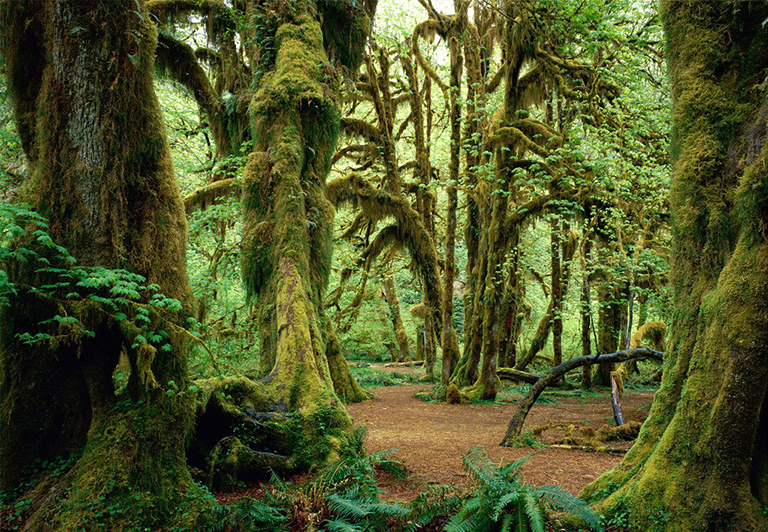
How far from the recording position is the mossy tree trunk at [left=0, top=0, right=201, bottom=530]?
368 cm

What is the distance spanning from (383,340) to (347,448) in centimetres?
2319

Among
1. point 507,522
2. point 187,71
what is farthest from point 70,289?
point 187,71

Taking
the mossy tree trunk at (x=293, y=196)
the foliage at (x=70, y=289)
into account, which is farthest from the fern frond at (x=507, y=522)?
the mossy tree trunk at (x=293, y=196)

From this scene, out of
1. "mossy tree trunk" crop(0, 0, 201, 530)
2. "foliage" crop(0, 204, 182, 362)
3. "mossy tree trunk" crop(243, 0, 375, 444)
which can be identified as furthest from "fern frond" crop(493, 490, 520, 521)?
"mossy tree trunk" crop(243, 0, 375, 444)

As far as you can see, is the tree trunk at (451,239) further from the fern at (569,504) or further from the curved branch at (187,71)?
the fern at (569,504)

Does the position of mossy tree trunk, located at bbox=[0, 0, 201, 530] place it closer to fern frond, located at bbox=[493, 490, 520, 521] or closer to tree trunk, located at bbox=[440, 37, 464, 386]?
fern frond, located at bbox=[493, 490, 520, 521]

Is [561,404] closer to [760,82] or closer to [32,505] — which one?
[760,82]

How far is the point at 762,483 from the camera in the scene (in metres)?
3.18

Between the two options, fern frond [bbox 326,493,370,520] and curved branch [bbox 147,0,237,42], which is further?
curved branch [bbox 147,0,237,42]

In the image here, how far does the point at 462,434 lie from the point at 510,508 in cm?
528

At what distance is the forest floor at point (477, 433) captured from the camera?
551 centimetres

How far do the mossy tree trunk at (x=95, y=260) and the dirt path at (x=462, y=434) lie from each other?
2.43 metres

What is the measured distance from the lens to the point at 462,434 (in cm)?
853

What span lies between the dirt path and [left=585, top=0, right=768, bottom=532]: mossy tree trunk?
1.72 meters
